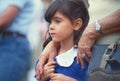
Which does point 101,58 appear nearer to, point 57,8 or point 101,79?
point 101,79

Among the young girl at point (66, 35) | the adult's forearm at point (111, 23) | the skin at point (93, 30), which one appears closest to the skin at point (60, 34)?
the young girl at point (66, 35)

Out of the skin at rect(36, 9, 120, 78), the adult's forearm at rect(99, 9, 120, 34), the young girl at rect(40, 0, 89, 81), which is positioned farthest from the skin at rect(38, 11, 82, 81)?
the adult's forearm at rect(99, 9, 120, 34)

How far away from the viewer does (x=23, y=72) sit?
2.62m

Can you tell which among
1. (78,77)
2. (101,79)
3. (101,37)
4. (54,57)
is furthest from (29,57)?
(101,79)

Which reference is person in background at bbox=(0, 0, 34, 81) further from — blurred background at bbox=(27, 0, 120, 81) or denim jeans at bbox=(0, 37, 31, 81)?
blurred background at bbox=(27, 0, 120, 81)

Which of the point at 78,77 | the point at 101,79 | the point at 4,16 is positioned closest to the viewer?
the point at 101,79

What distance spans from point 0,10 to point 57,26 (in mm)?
428

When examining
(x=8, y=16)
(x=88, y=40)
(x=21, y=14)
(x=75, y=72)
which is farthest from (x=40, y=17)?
(x=88, y=40)

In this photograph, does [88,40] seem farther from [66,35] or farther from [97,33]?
[66,35]

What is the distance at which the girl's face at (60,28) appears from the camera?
2.35m

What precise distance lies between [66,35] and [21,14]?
0.40m

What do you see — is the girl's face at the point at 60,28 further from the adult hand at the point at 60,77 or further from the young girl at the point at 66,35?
the adult hand at the point at 60,77

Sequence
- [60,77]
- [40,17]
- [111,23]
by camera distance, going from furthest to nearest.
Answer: [40,17], [60,77], [111,23]

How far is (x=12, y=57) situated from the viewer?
2.52 metres
